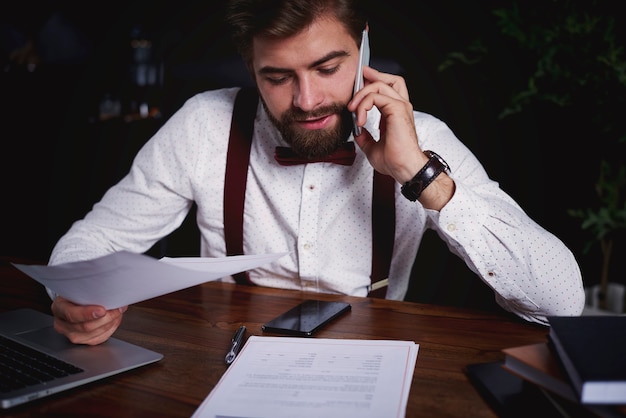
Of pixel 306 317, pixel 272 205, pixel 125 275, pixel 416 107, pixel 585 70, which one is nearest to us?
pixel 125 275

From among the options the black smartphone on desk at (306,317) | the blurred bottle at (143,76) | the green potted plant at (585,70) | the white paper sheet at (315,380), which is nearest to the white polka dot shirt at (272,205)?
the black smartphone on desk at (306,317)

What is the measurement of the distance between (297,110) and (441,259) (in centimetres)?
82

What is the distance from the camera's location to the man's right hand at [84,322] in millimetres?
935

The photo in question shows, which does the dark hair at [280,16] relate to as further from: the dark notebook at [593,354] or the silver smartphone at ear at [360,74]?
the dark notebook at [593,354]

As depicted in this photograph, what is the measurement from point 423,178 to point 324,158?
0.31 m

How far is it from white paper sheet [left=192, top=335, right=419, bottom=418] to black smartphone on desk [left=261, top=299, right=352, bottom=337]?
0.11 feet

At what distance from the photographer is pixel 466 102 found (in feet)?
8.45

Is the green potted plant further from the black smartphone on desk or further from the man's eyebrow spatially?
the black smartphone on desk

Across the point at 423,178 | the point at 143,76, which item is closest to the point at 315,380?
the point at 423,178

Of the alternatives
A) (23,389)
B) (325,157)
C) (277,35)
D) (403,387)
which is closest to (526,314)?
(403,387)

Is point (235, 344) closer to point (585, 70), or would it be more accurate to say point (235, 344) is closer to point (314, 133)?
point (314, 133)

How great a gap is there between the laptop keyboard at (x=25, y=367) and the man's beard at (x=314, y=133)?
737mm

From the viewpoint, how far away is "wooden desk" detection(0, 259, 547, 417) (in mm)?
785

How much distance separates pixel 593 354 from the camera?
688 mm
